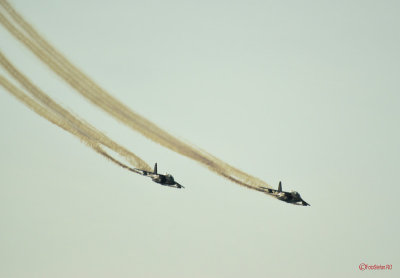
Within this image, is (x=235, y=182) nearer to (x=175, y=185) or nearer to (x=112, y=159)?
(x=175, y=185)

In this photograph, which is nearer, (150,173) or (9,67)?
(9,67)

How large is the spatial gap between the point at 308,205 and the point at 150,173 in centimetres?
1807

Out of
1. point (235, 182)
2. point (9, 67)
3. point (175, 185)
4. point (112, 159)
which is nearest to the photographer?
point (9, 67)

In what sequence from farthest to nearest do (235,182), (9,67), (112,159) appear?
(235,182), (112,159), (9,67)

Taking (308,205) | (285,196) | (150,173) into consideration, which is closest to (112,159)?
(150,173)

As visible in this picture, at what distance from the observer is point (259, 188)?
212ft

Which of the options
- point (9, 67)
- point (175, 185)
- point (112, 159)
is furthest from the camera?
point (175, 185)

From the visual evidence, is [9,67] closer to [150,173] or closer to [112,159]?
[112,159]

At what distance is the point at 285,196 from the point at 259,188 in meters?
3.65

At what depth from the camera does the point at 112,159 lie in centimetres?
5756

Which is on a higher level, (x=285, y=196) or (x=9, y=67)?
(x=9, y=67)

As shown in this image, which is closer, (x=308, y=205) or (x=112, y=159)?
(x=112, y=159)

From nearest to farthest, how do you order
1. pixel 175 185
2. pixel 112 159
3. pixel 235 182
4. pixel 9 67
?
1. pixel 9 67
2. pixel 112 159
3. pixel 235 182
4. pixel 175 185

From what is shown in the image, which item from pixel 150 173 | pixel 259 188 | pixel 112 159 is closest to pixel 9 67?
pixel 112 159
